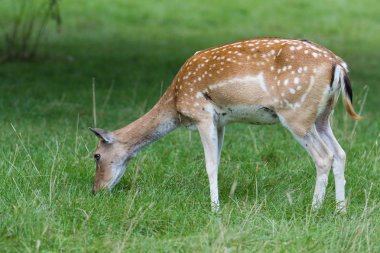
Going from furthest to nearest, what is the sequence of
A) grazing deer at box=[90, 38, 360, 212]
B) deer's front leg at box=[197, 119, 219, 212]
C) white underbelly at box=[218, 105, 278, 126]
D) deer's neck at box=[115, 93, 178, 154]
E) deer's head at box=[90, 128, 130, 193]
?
deer's neck at box=[115, 93, 178, 154] → deer's head at box=[90, 128, 130, 193] → deer's front leg at box=[197, 119, 219, 212] → white underbelly at box=[218, 105, 278, 126] → grazing deer at box=[90, 38, 360, 212]

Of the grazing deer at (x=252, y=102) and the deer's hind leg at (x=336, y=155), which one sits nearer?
the grazing deer at (x=252, y=102)

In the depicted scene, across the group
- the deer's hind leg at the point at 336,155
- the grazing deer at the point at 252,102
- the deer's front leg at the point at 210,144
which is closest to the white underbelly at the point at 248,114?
the grazing deer at the point at 252,102

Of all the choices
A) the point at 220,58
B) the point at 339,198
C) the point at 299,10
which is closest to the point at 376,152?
the point at 339,198

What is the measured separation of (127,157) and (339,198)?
1681 millimetres

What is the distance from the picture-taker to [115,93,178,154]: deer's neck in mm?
7102

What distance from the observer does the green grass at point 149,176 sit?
5.50 metres

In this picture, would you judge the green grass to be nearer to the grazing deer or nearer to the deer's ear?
the grazing deer

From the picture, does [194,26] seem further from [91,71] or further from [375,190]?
[375,190]

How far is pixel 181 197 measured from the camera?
651cm

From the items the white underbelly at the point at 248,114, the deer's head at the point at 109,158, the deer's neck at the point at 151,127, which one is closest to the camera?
the white underbelly at the point at 248,114

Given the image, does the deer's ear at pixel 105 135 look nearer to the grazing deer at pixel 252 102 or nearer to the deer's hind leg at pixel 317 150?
the grazing deer at pixel 252 102

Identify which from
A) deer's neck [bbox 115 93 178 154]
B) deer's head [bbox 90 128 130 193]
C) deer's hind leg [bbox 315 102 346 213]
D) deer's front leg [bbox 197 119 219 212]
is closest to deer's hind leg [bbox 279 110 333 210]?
deer's hind leg [bbox 315 102 346 213]

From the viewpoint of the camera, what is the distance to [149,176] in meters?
7.27

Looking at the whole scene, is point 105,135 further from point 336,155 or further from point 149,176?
point 336,155
